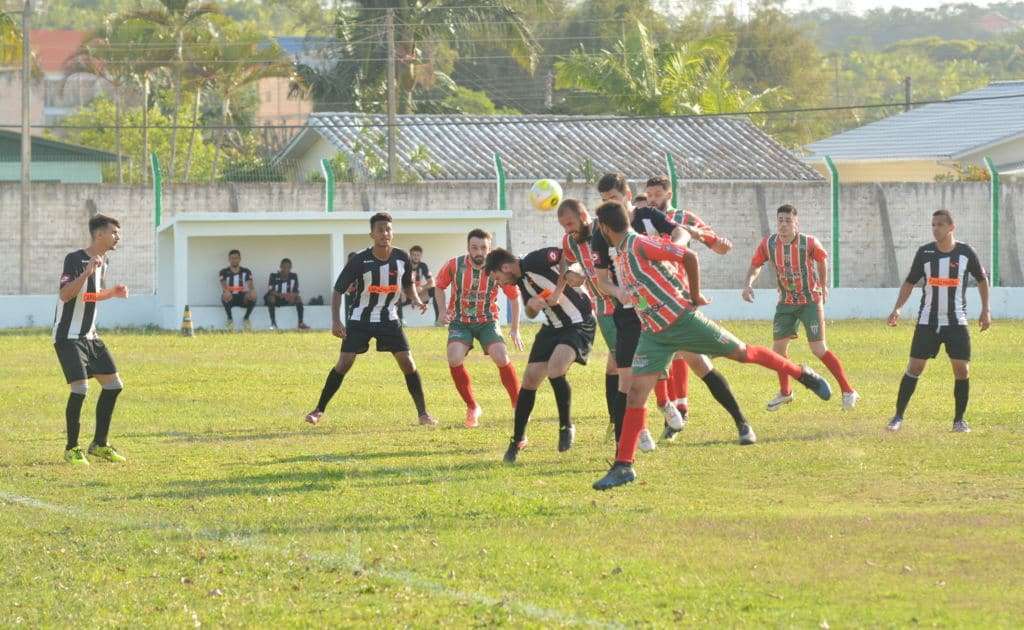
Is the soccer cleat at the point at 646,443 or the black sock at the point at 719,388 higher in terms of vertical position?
the black sock at the point at 719,388

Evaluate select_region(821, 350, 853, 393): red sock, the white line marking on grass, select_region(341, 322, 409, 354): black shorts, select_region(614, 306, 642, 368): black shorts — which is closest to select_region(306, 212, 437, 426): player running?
select_region(341, 322, 409, 354): black shorts

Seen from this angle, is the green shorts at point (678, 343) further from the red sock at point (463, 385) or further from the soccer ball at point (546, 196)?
the soccer ball at point (546, 196)

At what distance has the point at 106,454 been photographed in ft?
39.7

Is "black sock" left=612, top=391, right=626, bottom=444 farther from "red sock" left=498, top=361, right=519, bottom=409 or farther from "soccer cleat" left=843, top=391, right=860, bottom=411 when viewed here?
"soccer cleat" left=843, top=391, right=860, bottom=411

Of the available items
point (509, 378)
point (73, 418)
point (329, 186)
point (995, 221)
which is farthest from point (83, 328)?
point (995, 221)

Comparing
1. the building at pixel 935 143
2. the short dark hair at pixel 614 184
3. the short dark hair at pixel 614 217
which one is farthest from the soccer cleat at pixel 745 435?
the building at pixel 935 143

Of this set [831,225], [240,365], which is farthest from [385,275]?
[831,225]

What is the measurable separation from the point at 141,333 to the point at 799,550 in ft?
74.0

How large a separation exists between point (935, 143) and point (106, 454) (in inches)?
1657

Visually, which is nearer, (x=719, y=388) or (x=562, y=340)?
Answer: (x=719, y=388)

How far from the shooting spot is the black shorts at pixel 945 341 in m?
12.9

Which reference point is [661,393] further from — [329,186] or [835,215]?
[329,186]

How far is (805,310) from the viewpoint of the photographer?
15.2 meters

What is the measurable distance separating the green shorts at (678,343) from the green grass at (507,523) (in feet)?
2.62
